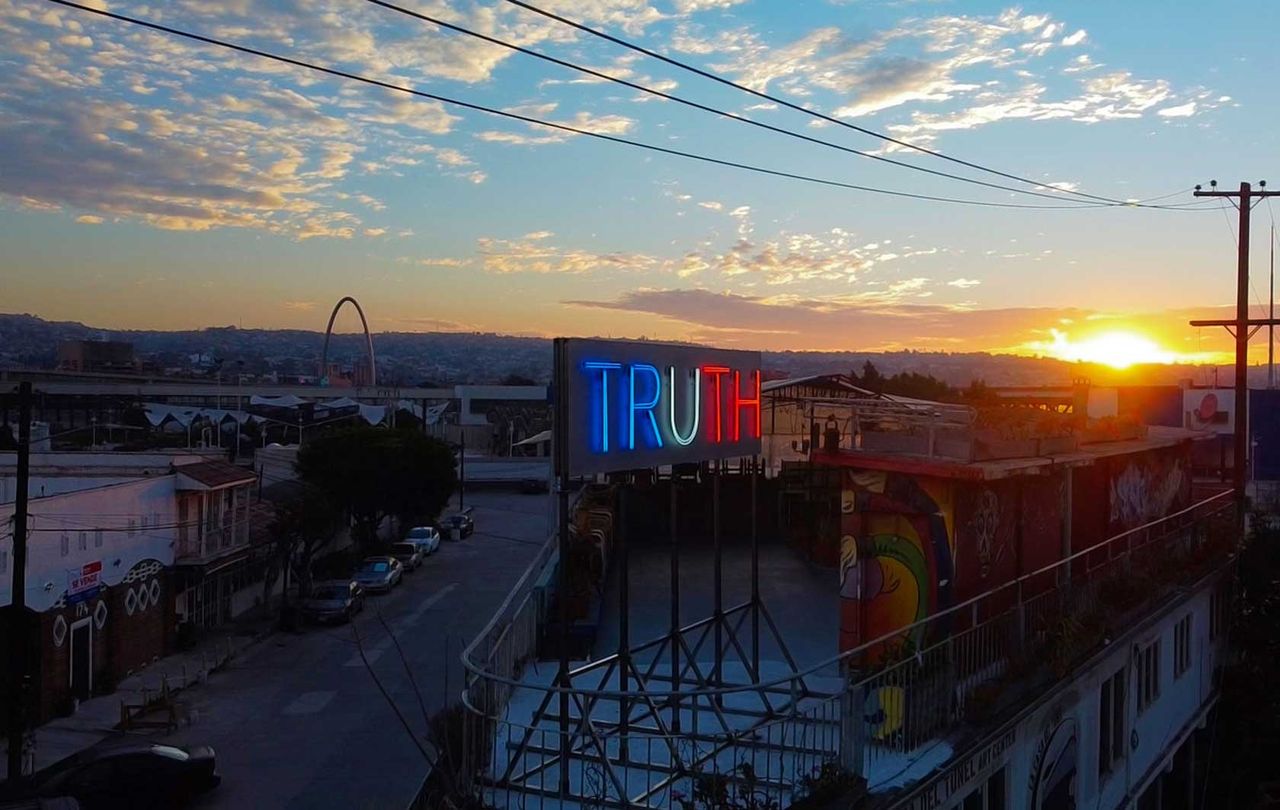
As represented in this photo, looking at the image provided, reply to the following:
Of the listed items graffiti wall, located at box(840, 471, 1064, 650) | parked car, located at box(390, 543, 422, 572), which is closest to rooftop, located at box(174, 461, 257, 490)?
parked car, located at box(390, 543, 422, 572)

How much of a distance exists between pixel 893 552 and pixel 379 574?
3177cm

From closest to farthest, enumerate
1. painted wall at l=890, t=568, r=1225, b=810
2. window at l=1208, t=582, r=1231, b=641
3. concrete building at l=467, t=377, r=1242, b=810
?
concrete building at l=467, t=377, r=1242, b=810, painted wall at l=890, t=568, r=1225, b=810, window at l=1208, t=582, r=1231, b=641

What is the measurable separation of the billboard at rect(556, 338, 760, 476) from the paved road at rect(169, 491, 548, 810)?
7.66 meters

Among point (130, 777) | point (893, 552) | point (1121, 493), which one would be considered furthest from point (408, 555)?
point (893, 552)

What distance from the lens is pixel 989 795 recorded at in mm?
8836

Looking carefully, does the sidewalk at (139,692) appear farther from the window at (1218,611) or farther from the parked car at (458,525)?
the parked car at (458,525)

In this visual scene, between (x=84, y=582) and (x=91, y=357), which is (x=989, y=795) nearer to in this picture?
(x=84, y=582)

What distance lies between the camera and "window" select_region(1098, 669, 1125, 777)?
1204 centimetres

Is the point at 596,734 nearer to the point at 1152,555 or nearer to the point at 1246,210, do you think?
the point at 1152,555

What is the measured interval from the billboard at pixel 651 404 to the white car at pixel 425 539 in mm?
39935

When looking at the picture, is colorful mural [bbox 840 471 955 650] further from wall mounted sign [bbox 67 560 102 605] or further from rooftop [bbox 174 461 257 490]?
rooftop [bbox 174 461 257 490]

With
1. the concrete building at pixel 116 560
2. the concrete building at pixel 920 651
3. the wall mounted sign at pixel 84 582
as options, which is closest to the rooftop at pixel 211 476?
the concrete building at pixel 116 560

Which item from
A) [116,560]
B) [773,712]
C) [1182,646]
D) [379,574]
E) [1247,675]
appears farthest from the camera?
[379,574]

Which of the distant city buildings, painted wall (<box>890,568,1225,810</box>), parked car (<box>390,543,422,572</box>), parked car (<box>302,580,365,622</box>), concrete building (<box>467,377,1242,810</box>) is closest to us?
concrete building (<box>467,377,1242,810</box>)
